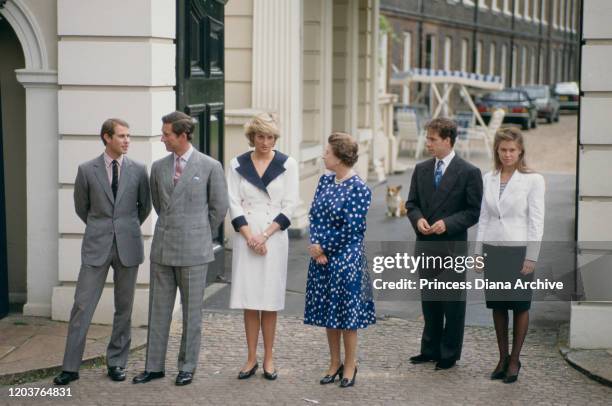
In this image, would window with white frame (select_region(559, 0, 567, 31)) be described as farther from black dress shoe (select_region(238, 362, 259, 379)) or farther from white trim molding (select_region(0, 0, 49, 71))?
black dress shoe (select_region(238, 362, 259, 379))

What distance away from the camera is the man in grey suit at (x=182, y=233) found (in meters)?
7.30

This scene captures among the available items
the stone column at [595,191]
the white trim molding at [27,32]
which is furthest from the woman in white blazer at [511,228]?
the white trim molding at [27,32]

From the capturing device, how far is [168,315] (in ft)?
24.6

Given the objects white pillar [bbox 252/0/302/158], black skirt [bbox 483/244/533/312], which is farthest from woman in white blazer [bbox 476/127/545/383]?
white pillar [bbox 252/0/302/158]

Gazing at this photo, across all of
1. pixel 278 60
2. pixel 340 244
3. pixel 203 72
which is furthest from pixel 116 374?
pixel 278 60

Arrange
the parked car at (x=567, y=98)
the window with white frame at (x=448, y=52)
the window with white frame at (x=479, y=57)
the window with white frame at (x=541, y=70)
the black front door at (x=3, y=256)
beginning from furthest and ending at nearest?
the window with white frame at (x=541, y=70), the window with white frame at (x=479, y=57), the parked car at (x=567, y=98), the window with white frame at (x=448, y=52), the black front door at (x=3, y=256)

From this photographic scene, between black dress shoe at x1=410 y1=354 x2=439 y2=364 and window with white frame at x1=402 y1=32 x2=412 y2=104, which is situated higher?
window with white frame at x1=402 y1=32 x2=412 y2=104

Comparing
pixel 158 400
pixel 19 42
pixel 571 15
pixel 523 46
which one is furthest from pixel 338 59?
pixel 571 15

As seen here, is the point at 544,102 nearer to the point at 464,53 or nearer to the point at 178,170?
the point at 464,53

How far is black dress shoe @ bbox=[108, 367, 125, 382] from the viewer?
752 centimetres

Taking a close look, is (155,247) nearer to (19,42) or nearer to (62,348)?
(62,348)

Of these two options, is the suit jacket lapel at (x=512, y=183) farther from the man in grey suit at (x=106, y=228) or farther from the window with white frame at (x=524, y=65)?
the window with white frame at (x=524, y=65)

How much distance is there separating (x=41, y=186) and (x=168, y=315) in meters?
2.37

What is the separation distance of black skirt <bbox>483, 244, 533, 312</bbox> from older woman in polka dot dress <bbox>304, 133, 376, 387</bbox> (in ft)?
2.78
